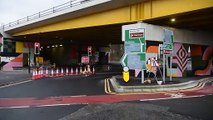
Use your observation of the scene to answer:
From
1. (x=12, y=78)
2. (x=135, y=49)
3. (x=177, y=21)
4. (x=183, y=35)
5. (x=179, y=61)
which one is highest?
(x=177, y=21)

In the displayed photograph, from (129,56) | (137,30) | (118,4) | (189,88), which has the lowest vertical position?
(189,88)

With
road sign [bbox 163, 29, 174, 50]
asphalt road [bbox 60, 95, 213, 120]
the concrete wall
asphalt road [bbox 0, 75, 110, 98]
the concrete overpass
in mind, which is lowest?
asphalt road [bbox 0, 75, 110, 98]

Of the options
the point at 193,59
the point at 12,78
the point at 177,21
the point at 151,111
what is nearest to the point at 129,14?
the point at 177,21

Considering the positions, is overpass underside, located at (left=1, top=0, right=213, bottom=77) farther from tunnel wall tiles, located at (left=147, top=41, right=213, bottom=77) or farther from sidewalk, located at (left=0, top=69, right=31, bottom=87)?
sidewalk, located at (left=0, top=69, right=31, bottom=87)

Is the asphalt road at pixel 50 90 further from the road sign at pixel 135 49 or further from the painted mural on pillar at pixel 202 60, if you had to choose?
the painted mural on pillar at pixel 202 60

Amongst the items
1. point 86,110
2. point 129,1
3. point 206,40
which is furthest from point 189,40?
point 86,110

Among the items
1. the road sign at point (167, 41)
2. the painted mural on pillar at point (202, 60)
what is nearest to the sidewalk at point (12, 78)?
the road sign at point (167, 41)

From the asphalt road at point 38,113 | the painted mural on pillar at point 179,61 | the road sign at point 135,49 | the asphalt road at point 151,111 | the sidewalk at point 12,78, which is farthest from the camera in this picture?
the painted mural on pillar at point 179,61

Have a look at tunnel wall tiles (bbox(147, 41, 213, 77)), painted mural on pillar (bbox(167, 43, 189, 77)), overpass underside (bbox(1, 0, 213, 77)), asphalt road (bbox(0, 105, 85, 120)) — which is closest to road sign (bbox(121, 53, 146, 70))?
overpass underside (bbox(1, 0, 213, 77))

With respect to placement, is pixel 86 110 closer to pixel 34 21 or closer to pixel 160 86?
pixel 160 86

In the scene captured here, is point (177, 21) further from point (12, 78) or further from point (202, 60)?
point (12, 78)

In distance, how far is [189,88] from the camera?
A: 19234 millimetres

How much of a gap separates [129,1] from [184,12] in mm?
5128

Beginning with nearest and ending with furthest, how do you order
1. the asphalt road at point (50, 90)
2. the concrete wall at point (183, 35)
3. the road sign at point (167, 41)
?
the asphalt road at point (50, 90), the road sign at point (167, 41), the concrete wall at point (183, 35)
